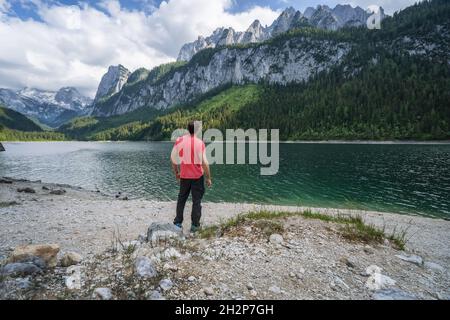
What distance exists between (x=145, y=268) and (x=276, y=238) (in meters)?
4.34

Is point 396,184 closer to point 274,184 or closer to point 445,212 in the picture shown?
point 445,212

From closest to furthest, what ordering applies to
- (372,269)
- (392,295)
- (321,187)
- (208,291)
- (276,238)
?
(208,291) → (392,295) → (372,269) → (276,238) → (321,187)

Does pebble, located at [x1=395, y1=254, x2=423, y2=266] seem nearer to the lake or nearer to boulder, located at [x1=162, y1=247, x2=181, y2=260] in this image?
boulder, located at [x1=162, y1=247, x2=181, y2=260]

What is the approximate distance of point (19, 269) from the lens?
5539 mm

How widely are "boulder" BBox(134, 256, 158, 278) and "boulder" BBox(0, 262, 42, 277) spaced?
2.23 meters

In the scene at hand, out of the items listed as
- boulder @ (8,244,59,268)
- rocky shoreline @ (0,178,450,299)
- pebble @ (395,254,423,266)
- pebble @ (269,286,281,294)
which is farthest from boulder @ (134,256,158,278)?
pebble @ (395,254,423,266)

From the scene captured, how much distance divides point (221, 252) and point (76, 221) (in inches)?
451

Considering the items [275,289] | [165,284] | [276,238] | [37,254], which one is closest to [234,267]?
[275,289]

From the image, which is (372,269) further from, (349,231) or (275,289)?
(275,289)

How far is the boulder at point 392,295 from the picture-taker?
552cm

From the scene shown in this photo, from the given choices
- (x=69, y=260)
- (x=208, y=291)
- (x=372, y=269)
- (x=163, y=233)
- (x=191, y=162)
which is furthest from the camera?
(x=191, y=162)

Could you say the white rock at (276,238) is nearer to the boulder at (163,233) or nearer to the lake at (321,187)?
the boulder at (163,233)

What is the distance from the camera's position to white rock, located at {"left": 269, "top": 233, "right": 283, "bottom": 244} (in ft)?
26.7

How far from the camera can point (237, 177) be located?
1700 inches
